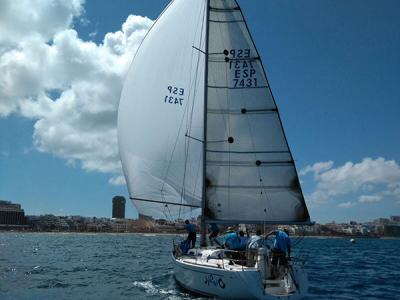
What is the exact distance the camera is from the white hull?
13.3 meters

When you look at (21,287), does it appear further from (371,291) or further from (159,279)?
(371,291)

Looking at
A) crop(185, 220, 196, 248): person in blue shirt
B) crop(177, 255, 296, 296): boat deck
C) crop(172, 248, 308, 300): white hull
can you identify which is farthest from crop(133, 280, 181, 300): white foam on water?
crop(185, 220, 196, 248): person in blue shirt

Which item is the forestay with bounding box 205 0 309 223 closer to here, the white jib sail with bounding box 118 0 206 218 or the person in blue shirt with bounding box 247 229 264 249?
the white jib sail with bounding box 118 0 206 218

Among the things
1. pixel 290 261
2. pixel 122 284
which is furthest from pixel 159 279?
pixel 290 261

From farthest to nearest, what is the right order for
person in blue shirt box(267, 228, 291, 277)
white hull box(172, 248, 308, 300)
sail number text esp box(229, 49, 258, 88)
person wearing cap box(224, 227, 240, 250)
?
sail number text esp box(229, 49, 258, 88) < person wearing cap box(224, 227, 240, 250) < person in blue shirt box(267, 228, 291, 277) < white hull box(172, 248, 308, 300)

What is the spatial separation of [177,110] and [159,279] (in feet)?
26.4

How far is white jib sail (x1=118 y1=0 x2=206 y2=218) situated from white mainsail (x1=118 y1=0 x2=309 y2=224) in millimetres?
43

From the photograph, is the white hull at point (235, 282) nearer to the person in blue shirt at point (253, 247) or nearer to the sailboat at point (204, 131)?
the sailboat at point (204, 131)

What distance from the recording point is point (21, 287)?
18.5 meters

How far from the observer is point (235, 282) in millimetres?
13469

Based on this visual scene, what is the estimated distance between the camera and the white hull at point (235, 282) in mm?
13258

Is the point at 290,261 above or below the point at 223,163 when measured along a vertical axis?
below

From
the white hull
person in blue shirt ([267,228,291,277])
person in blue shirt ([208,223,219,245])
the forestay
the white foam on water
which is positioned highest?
the forestay

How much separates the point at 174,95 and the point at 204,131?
2.73 m
